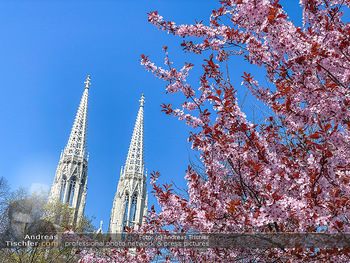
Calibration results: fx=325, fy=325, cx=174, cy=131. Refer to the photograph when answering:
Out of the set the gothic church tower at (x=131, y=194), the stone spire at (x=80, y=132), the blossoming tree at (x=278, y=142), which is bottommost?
the blossoming tree at (x=278, y=142)

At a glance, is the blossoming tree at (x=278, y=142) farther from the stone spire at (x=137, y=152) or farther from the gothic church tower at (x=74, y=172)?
the stone spire at (x=137, y=152)

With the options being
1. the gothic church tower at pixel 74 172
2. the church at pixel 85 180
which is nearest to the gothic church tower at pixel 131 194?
the church at pixel 85 180

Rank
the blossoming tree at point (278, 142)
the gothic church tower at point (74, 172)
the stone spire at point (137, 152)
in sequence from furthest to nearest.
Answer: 1. the stone spire at point (137, 152)
2. the gothic church tower at point (74, 172)
3. the blossoming tree at point (278, 142)

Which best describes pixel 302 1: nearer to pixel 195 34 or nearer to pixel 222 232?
pixel 195 34

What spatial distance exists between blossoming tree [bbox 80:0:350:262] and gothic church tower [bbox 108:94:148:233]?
4062cm

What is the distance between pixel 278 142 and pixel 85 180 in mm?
44384

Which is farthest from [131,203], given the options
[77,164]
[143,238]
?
[143,238]

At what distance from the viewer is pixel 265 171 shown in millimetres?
4273

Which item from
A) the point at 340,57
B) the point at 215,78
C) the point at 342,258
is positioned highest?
the point at 215,78

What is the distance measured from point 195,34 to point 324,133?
3.80 meters

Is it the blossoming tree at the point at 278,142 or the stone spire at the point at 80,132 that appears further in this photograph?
the stone spire at the point at 80,132

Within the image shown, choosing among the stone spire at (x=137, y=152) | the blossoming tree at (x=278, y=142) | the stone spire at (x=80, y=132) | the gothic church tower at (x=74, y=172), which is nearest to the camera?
the blossoming tree at (x=278, y=142)

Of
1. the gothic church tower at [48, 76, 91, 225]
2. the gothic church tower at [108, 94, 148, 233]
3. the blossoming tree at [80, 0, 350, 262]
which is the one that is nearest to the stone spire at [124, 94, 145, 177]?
the gothic church tower at [108, 94, 148, 233]

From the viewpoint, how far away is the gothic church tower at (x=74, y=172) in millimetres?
43594
